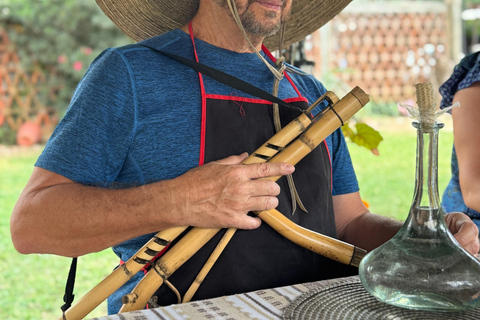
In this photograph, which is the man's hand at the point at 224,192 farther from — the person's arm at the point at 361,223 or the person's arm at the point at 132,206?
the person's arm at the point at 361,223

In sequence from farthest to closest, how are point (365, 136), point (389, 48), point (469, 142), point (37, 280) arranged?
point (389, 48)
point (37, 280)
point (365, 136)
point (469, 142)

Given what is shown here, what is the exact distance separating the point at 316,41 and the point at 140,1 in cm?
646

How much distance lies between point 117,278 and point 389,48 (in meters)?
8.03

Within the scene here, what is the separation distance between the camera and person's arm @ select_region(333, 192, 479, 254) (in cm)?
137

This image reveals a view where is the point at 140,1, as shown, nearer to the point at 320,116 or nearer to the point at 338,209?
the point at 320,116

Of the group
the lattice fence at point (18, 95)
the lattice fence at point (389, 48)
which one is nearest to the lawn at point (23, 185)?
the lattice fence at point (18, 95)

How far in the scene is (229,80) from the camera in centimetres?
128

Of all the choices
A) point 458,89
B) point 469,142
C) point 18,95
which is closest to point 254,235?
point 469,142

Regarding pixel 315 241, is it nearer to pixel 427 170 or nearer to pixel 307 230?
pixel 307 230

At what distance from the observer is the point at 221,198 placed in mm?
1077

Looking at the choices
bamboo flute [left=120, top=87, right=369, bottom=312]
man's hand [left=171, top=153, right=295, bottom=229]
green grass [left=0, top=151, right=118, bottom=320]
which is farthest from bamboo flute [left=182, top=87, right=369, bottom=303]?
green grass [left=0, top=151, right=118, bottom=320]

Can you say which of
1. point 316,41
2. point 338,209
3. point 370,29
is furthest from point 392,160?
point 338,209

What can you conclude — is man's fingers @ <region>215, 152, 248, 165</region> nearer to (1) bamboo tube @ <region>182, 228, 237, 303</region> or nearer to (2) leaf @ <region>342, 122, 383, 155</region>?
(1) bamboo tube @ <region>182, 228, 237, 303</region>

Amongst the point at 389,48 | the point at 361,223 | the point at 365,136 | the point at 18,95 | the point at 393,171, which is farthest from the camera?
the point at 389,48
